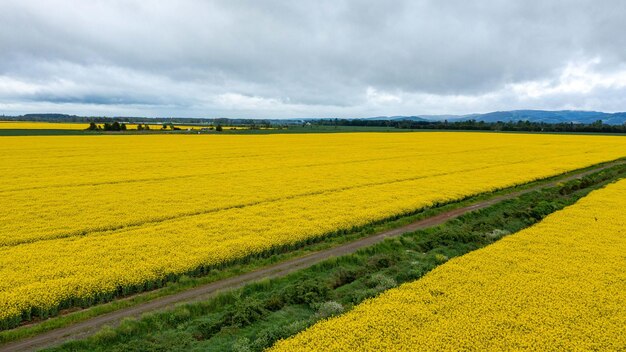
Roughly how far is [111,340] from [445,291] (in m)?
9.46

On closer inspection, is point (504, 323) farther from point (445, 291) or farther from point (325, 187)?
point (325, 187)

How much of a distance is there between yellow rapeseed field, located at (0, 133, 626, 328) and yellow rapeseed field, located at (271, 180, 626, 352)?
22.2 ft

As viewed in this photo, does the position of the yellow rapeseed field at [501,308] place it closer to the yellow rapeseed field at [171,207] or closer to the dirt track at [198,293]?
the dirt track at [198,293]

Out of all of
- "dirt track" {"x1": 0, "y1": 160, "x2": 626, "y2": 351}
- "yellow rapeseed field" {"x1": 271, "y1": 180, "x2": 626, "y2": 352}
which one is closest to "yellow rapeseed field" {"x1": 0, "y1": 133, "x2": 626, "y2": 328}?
"dirt track" {"x1": 0, "y1": 160, "x2": 626, "y2": 351}

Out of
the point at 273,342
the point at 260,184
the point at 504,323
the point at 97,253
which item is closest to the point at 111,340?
the point at 273,342

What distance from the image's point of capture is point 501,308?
10.3 m

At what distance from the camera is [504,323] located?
9547 millimetres

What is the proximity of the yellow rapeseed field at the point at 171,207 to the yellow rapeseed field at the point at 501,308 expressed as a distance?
22.2 feet

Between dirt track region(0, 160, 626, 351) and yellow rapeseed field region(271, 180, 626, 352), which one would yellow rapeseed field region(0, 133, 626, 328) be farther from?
yellow rapeseed field region(271, 180, 626, 352)

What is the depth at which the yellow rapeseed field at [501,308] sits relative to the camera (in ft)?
29.0

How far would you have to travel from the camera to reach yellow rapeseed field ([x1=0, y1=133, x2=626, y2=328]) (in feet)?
44.1

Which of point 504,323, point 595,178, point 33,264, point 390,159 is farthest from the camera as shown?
point 390,159

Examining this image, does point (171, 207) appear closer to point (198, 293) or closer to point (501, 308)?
point (198, 293)

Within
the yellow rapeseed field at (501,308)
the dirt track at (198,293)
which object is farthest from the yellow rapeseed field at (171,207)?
the yellow rapeseed field at (501,308)
